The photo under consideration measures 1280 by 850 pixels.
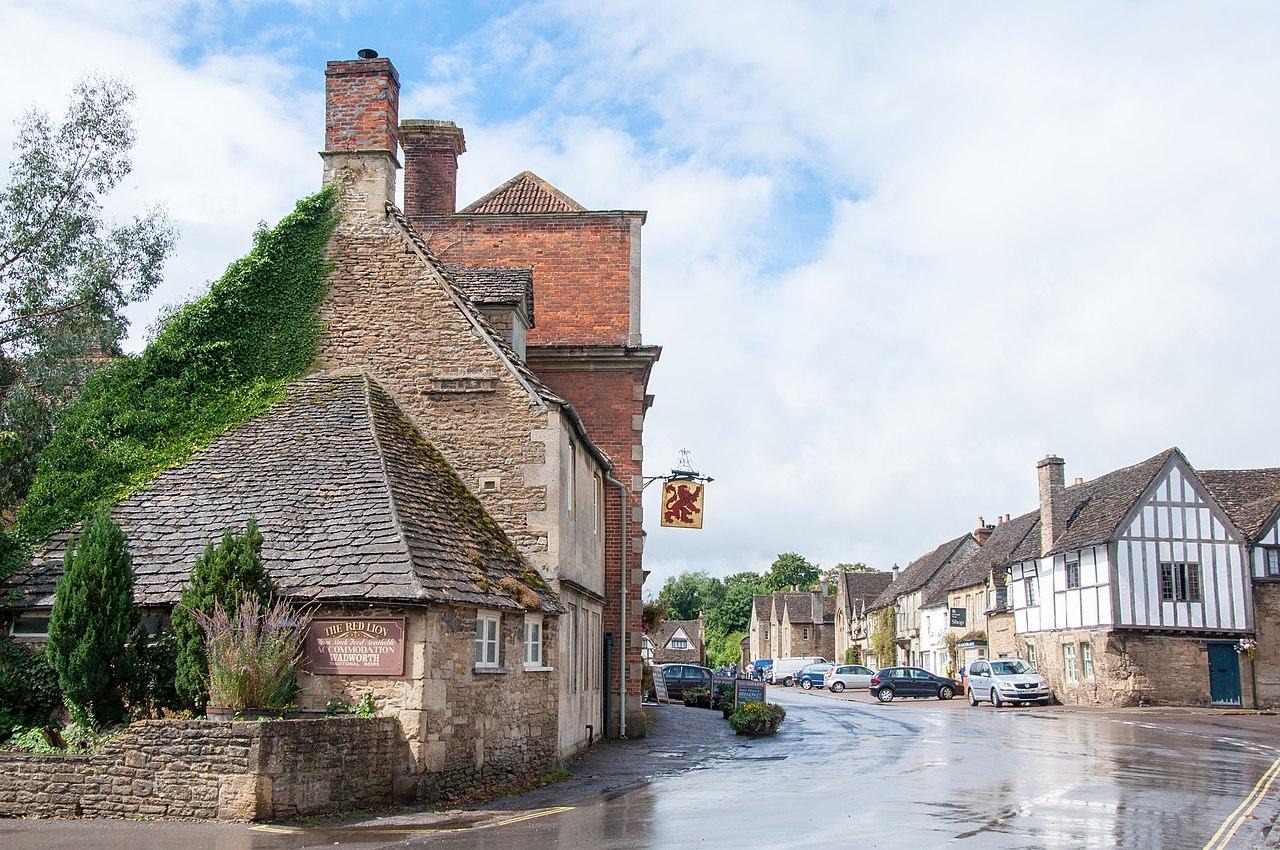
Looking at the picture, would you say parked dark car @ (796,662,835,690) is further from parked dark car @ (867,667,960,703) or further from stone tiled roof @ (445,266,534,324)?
stone tiled roof @ (445,266,534,324)

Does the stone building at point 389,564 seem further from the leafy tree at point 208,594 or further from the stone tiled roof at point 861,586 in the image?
the stone tiled roof at point 861,586

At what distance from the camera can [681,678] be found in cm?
4797

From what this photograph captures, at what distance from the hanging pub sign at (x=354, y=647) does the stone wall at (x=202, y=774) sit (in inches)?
40.5

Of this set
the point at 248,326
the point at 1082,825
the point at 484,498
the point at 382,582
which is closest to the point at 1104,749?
the point at 1082,825

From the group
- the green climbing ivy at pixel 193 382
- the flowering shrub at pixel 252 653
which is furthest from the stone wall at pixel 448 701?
the green climbing ivy at pixel 193 382

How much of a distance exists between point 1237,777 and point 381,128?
17022 millimetres

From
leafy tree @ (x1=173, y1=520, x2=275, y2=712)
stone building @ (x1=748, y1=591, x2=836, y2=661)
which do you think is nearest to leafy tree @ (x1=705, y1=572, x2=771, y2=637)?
stone building @ (x1=748, y1=591, x2=836, y2=661)

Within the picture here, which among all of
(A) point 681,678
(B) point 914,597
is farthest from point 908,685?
(B) point 914,597

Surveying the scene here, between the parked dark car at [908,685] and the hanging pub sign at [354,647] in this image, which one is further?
the parked dark car at [908,685]

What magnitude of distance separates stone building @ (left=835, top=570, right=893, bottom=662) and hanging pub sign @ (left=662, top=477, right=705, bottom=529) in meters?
66.7

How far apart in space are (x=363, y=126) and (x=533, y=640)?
935 cm

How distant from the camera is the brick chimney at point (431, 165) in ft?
93.6

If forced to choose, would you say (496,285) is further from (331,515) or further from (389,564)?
(389,564)

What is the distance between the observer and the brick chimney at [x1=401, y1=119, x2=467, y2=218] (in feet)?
93.6
